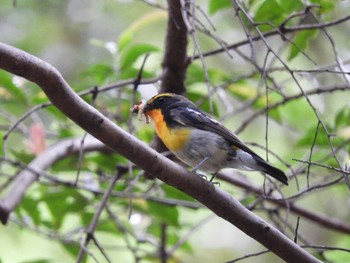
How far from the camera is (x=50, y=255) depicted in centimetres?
611

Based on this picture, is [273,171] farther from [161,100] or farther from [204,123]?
[161,100]

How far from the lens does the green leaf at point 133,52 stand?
3.64 m

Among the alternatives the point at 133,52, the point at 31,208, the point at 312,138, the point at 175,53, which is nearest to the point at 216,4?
the point at 175,53

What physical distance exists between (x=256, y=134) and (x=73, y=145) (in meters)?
3.71

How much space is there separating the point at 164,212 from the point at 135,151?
Result: 5.45ft

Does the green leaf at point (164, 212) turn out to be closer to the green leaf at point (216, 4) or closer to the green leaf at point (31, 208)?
the green leaf at point (31, 208)

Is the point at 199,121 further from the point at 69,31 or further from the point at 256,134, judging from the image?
the point at 69,31

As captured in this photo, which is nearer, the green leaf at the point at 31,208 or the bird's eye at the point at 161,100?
the bird's eye at the point at 161,100

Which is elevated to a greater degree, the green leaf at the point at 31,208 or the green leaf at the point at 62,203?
the green leaf at the point at 62,203

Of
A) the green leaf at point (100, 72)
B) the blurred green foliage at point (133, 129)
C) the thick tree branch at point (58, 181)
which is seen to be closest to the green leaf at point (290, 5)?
the blurred green foliage at point (133, 129)

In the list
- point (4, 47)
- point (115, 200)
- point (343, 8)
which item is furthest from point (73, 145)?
point (343, 8)

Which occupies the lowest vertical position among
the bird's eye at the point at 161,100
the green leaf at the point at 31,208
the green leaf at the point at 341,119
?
the green leaf at the point at 31,208

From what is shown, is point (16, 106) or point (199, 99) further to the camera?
point (16, 106)

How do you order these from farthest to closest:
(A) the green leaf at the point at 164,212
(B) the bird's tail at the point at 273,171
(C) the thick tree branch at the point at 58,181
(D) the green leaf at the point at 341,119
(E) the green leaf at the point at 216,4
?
(D) the green leaf at the point at 341,119, (A) the green leaf at the point at 164,212, (E) the green leaf at the point at 216,4, (C) the thick tree branch at the point at 58,181, (B) the bird's tail at the point at 273,171
